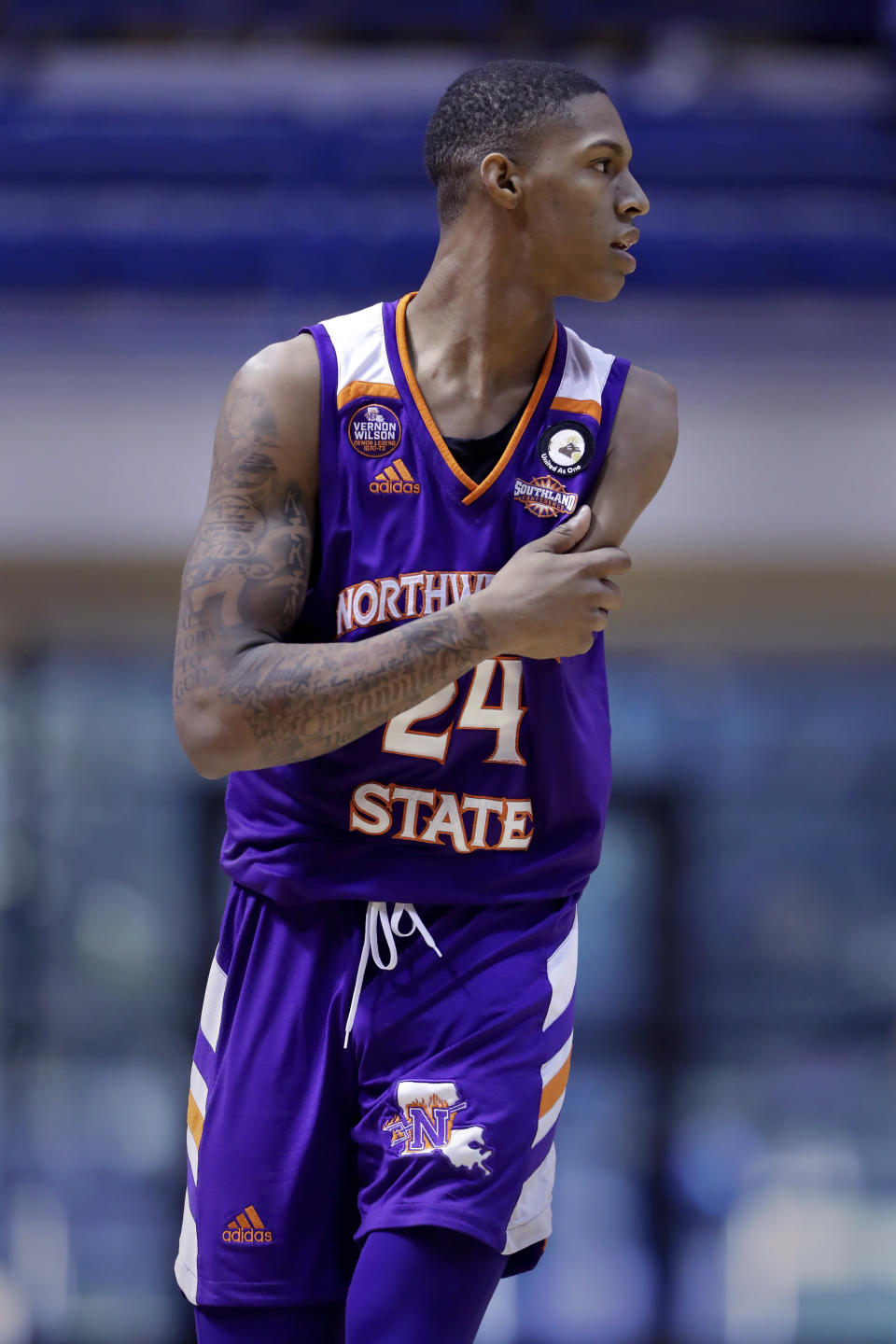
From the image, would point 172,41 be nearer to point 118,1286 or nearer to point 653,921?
point 653,921

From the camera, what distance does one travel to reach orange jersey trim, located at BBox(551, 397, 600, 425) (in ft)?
6.82

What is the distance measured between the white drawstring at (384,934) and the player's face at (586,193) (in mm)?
802

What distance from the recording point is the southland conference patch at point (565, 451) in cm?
202

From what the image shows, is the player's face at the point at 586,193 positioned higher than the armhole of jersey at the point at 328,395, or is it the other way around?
the player's face at the point at 586,193

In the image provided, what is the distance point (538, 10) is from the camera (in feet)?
26.2

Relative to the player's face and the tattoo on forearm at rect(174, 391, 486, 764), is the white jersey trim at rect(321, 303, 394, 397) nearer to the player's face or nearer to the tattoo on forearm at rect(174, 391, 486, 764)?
the tattoo on forearm at rect(174, 391, 486, 764)

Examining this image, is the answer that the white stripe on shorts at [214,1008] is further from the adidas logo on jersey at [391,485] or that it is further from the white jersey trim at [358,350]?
the white jersey trim at [358,350]

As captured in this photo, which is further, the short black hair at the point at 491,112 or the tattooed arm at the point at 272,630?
the short black hair at the point at 491,112

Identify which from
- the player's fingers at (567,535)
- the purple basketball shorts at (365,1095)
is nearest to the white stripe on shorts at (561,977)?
the purple basketball shorts at (365,1095)

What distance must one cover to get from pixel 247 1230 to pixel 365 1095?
0.21 meters

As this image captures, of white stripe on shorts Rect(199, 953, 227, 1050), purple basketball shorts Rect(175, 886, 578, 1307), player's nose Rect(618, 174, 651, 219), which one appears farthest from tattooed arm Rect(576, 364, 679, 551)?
white stripe on shorts Rect(199, 953, 227, 1050)

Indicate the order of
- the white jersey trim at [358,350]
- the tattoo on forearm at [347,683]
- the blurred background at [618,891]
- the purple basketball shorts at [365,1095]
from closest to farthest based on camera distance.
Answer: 1. the tattoo on forearm at [347,683]
2. the purple basketball shorts at [365,1095]
3. the white jersey trim at [358,350]
4. the blurred background at [618,891]

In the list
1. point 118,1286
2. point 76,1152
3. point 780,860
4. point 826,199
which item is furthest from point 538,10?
point 118,1286

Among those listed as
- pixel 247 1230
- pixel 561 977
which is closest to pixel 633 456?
pixel 561 977
